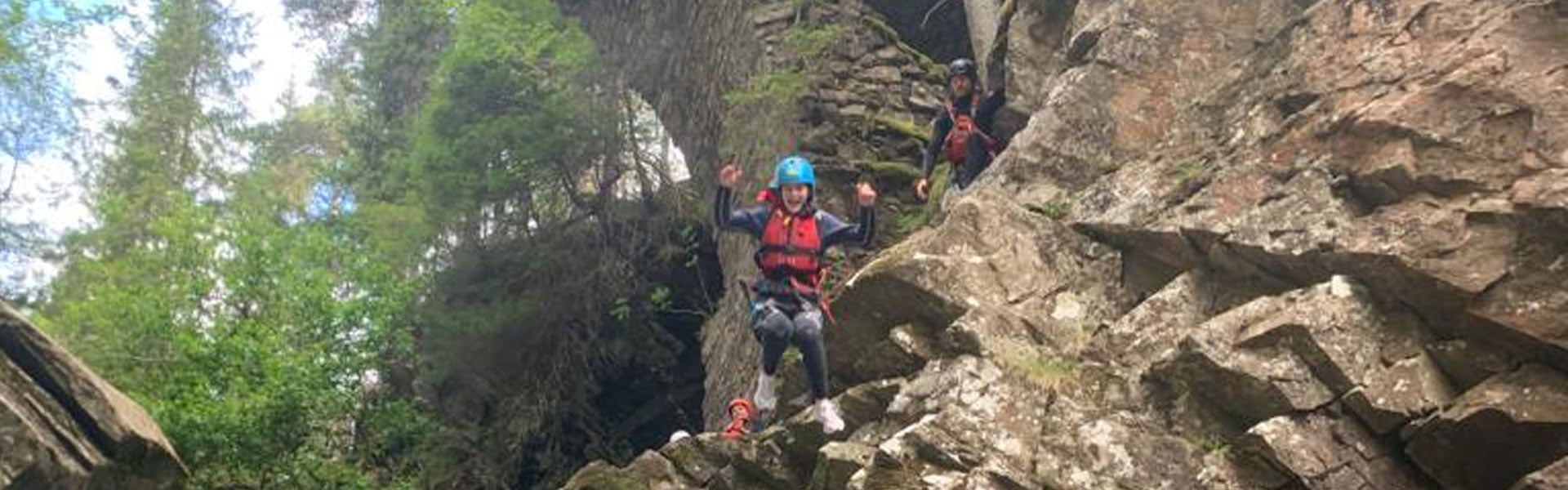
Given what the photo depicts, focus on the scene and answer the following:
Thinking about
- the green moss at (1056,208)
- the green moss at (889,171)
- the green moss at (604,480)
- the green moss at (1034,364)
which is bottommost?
the green moss at (604,480)

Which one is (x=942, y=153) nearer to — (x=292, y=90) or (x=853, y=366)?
(x=853, y=366)

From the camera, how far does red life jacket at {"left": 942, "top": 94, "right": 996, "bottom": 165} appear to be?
10.7m

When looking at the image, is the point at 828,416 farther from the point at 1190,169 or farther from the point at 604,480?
the point at 1190,169

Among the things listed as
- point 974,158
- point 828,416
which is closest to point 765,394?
point 828,416

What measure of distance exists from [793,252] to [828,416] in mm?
1297

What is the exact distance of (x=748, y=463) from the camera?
811cm

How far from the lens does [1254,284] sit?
6.94 meters

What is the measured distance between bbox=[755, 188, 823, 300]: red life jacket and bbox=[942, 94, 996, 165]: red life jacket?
8.34 feet

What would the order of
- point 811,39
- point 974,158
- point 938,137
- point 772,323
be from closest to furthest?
1. point 772,323
2. point 974,158
3. point 938,137
4. point 811,39

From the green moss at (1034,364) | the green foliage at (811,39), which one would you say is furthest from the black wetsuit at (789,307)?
the green foliage at (811,39)

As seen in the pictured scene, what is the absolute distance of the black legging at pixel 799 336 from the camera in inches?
317

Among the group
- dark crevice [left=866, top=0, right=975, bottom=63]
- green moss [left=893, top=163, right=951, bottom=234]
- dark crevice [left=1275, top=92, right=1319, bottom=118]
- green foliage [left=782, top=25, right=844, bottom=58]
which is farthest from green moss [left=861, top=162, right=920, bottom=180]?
dark crevice [left=1275, top=92, right=1319, bottom=118]

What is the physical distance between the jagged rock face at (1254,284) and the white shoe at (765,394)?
21.7 inches

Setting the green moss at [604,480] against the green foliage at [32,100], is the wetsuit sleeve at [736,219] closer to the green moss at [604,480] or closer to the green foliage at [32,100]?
the green moss at [604,480]
